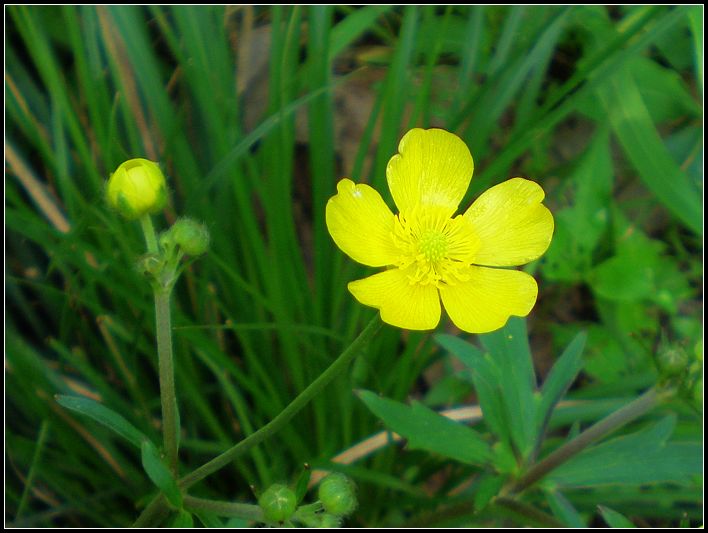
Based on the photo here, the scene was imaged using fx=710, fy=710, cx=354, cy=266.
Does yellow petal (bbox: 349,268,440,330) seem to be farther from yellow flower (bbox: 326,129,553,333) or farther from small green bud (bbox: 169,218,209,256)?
small green bud (bbox: 169,218,209,256)

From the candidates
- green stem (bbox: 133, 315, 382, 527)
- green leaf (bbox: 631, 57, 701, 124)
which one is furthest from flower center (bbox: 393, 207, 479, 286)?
green leaf (bbox: 631, 57, 701, 124)

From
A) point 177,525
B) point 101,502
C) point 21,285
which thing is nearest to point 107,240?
point 21,285

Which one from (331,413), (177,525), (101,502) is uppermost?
(331,413)

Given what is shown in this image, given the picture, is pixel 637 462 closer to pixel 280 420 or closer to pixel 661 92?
pixel 280 420

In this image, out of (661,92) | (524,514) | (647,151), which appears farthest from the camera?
(661,92)

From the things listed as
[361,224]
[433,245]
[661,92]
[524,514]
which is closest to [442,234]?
[433,245]

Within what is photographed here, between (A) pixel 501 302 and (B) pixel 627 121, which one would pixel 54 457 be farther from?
(B) pixel 627 121

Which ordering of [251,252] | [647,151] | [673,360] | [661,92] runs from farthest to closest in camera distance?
[661,92] → [647,151] → [251,252] → [673,360]

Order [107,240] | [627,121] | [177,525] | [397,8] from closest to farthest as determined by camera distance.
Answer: [177,525], [107,240], [627,121], [397,8]
